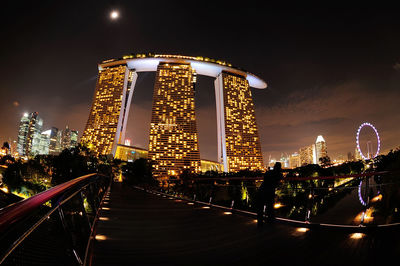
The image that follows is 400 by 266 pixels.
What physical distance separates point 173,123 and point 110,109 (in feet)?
71.7

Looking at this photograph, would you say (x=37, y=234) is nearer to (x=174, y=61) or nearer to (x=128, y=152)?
(x=128, y=152)

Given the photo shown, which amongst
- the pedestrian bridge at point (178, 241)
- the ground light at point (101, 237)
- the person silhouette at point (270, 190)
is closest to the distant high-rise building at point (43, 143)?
the ground light at point (101, 237)

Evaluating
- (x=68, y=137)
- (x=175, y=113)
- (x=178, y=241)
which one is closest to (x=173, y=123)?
(x=175, y=113)

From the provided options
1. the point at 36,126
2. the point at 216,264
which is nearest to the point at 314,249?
the point at 216,264

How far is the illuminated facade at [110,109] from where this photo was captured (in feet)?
249

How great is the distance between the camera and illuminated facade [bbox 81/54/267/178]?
75375mm

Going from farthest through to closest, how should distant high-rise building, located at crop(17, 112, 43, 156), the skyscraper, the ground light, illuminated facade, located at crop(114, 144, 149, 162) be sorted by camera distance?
the skyscraper
distant high-rise building, located at crop(17, 112, 43, 156)
illuminated facade, located at crop(114, 144, 149, 162)
the ground light

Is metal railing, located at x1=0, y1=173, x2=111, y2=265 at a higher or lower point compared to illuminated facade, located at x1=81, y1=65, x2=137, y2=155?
lower

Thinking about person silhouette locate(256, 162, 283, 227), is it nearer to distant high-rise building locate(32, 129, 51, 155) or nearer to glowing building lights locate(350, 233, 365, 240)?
glowing building lights locate(350, 233, 365, 240)

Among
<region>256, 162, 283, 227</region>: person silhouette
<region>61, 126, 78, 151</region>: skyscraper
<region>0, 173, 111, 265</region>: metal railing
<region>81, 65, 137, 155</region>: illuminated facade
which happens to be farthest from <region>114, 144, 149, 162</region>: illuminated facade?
<region>61, 126, 78, 151</region>: skyscraper

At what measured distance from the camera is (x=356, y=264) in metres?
2.71

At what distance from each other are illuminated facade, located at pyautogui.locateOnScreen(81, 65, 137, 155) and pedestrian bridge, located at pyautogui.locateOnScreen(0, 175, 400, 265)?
245 ft

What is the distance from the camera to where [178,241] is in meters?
3.76

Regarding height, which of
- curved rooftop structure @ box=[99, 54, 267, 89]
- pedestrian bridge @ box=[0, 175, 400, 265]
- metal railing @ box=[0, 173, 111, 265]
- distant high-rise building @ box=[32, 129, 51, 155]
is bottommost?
pedestrian bridge @ box=[0, 175, 400, 265]
